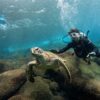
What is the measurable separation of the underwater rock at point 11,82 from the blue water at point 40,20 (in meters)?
16.7

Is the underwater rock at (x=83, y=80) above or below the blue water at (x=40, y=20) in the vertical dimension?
below

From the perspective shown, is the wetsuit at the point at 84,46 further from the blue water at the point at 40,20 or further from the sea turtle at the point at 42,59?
the blue water at the point at 40,20

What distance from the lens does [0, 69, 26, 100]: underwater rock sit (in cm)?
807

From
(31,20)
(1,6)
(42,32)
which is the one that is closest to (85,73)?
(1,6)

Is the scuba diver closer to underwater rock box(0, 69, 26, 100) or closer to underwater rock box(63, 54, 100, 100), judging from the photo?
underwater rock box(63, 54, 100, 100)

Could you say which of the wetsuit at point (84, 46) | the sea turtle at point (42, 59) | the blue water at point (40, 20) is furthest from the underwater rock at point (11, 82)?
the blue water at point (40, 20)

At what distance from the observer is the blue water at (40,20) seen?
26.9m

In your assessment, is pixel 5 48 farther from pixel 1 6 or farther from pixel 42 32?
pixel 1 6

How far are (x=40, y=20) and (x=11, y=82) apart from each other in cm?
2458

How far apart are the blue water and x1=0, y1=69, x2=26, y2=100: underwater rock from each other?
1668 cm

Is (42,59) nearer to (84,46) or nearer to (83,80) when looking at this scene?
(83,80)

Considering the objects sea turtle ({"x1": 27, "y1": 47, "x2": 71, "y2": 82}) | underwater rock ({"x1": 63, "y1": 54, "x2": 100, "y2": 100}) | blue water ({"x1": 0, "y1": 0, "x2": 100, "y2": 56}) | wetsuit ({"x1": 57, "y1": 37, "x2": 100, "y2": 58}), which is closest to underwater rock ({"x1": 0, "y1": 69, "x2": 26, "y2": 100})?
sea turtle ({"x1": 27, "y1": 47, "x2": 71, "y2": 82})

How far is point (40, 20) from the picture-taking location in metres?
32.4

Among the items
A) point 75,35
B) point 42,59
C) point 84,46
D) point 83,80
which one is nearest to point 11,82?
point 42,59
